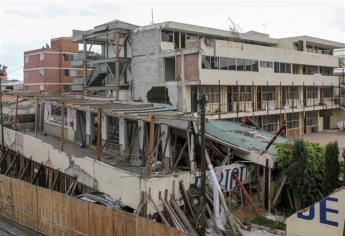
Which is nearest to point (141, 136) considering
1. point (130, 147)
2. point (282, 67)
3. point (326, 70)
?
point (130, 147)

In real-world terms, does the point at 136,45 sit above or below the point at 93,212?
above

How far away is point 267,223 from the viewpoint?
18219 millimetres

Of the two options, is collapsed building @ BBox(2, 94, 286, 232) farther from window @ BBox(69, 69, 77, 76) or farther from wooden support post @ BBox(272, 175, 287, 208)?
window @ BBox(69, 69, 77, 76)

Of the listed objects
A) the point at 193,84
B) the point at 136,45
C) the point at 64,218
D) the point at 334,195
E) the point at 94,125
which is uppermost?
the point at 136,45

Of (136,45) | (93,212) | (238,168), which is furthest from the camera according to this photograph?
(136,45)

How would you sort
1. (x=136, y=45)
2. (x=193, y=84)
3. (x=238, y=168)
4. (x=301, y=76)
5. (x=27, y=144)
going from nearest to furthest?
(x=238, y=168) → (x=27, y=144) → (x=193, y=84) → (x=136, y=45) → (x=301, y=76)

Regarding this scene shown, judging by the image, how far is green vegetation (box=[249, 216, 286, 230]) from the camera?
17656 millimetres

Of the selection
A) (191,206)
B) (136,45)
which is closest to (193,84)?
(136,45)

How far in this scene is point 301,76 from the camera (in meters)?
43.9

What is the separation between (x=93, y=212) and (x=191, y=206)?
4258 mm

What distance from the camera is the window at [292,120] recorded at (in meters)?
44.6

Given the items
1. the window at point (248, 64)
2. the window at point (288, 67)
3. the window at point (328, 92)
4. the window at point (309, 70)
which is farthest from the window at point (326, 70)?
the window at point (248, 64)

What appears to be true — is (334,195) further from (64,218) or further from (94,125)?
(94,125)

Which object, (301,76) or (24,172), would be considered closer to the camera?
(24,172)
